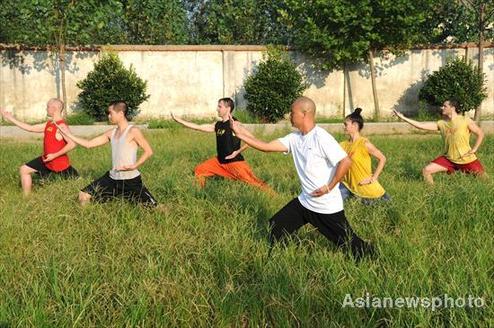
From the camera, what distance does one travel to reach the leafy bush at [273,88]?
17469 mm

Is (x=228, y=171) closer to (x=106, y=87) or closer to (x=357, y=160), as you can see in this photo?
(x=357, y=160)

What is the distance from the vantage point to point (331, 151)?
4105mm

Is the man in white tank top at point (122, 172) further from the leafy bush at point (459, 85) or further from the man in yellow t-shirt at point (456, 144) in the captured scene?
the leafy bush at point (459, 85)

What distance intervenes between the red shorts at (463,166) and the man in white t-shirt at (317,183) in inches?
159

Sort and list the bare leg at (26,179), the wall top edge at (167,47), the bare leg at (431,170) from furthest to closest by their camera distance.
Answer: the wall top edge at (167,47)
the bare leg at (431,170)
the bare leg at (26,179)

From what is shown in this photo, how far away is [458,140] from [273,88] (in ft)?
34.3

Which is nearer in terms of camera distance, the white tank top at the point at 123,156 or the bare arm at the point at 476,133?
the white tank top at the point at 123,156

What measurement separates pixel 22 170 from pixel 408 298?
553 centimetres

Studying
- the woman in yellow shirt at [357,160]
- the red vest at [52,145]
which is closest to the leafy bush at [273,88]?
the red vest at [52,145]

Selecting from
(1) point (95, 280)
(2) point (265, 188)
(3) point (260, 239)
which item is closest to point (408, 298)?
(3) point (260, 239)

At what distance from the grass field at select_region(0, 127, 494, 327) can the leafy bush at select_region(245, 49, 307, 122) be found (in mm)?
11215

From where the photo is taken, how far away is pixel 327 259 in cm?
388

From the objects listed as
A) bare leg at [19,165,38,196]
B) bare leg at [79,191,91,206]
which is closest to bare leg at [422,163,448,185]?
bare leg at [79,191,91,206]

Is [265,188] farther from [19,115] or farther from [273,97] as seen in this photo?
[19,115]
